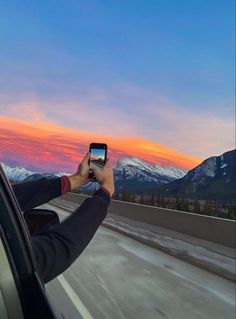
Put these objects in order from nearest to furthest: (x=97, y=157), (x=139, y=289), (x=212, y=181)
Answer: (x=97, y=157), (x=139, y=289), (x=212, y=181)

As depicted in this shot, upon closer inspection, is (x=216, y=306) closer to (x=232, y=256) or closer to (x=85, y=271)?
(x=85, y=271)

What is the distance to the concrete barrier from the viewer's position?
16422 millimetres

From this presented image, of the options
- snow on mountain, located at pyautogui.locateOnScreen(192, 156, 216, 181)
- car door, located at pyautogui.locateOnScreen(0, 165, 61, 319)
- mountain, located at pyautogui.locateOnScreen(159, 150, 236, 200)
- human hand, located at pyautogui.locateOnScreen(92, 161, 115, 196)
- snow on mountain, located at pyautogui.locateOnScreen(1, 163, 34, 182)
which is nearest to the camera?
car door, located at pyautogui.locateOnScreen(0, 165, 61, 319)

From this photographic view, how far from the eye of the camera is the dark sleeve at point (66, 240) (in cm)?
254

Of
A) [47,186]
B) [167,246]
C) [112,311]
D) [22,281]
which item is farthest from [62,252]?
[167,246]

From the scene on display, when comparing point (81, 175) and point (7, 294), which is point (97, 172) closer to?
point (81, 175)

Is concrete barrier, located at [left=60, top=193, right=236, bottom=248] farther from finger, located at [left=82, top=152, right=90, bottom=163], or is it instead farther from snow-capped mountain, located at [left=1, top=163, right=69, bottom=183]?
finger, located at [left=82, top=152, right=90, bottom=163]

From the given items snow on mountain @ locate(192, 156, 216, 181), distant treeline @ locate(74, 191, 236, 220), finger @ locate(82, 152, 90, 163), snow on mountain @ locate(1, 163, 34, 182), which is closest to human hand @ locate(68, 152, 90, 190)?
finger @ locate(82, 152, 90, 163)

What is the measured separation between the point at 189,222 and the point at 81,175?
16.5 metres

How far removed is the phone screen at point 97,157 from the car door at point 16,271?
27.9 inches

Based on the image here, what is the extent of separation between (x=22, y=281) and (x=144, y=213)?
22.2 meters

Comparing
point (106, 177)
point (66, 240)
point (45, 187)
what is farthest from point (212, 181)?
point (66, 240)

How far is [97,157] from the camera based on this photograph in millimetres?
3098

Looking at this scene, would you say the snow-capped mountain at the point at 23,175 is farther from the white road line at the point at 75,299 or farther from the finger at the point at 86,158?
the white road line at the point at 75,299
